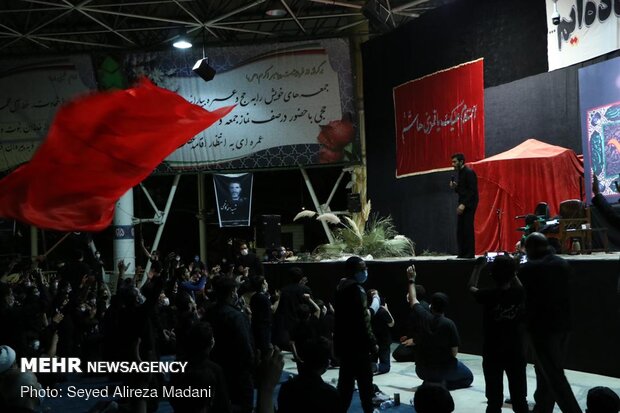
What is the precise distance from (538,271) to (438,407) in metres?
2.49

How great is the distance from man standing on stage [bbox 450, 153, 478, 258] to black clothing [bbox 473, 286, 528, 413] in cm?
452

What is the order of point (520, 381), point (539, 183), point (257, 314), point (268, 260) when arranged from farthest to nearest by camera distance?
point (268, 260) < point (539, 183) < point (257, 314) < point (520, 381)

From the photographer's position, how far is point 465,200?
31.0 ft

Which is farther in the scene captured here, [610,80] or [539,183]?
[539,183]

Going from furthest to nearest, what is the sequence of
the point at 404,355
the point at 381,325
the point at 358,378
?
the point at 404,355 < the point at 381,325 < the point at 358,378

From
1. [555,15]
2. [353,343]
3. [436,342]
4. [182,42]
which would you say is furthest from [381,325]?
[182,42]

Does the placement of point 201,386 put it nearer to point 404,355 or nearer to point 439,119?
point 404,355

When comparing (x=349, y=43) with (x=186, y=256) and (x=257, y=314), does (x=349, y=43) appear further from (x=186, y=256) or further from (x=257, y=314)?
(x=257, y=314)

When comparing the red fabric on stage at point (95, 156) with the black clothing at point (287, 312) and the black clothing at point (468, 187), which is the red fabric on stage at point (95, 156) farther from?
the black clothing at point (468, 187)

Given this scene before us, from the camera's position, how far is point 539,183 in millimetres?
11758

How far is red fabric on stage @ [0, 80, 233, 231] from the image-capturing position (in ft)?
14.9

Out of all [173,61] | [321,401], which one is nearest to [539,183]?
[321,401]

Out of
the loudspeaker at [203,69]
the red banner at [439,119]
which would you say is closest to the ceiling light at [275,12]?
the loudspeaker at [203,69]

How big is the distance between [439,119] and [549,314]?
10.7 metres
